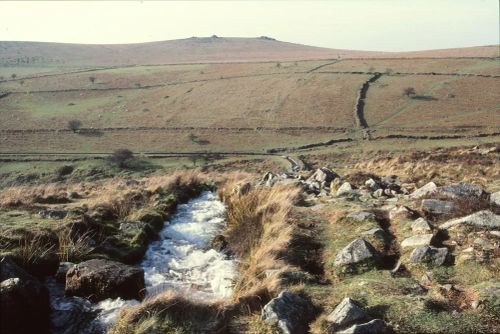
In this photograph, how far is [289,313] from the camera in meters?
7.43

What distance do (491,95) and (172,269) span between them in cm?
7455

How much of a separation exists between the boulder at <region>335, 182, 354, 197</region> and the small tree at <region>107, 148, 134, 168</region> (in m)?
43.3

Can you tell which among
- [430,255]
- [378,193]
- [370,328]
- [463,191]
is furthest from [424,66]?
[370,328]

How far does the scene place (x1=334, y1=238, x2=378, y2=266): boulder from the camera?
9.73m

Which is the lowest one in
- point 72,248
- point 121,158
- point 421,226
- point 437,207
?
point 121,158

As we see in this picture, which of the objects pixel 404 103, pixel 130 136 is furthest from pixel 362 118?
pixel 130 136

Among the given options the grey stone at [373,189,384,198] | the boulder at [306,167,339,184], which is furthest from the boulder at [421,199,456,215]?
the boulder at [306,167,339,184]

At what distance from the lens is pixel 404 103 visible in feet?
249

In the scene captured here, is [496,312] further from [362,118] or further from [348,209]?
[362,118]

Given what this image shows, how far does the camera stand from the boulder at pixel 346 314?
23.0ft

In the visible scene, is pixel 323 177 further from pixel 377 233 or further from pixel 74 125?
pixel 74 125

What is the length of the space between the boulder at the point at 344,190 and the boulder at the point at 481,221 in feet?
20.7

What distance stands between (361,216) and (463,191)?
3171 millimetres

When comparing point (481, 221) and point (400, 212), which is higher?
point (481, 221)
